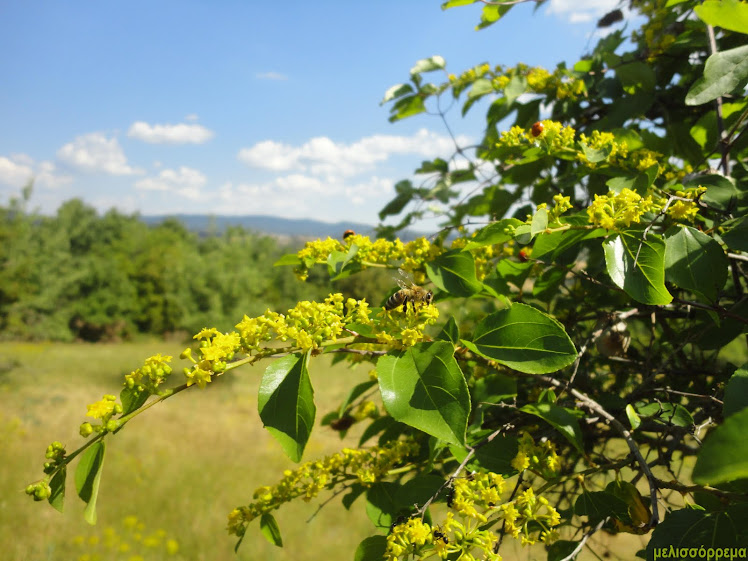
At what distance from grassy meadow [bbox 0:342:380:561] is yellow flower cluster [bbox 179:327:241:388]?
29cm

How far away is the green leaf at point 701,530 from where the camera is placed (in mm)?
776

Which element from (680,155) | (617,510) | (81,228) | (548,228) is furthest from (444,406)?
(81,228)

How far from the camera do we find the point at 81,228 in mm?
37219

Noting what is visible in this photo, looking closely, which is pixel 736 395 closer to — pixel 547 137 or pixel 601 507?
pixel 601 507

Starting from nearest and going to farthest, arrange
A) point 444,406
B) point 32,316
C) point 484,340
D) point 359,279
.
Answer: point 444,406 → point 484,340 → point 32,316 → point 359,279

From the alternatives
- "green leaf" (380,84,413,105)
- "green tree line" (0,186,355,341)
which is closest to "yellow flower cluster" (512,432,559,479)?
"green leaf" (380,84,413,105)

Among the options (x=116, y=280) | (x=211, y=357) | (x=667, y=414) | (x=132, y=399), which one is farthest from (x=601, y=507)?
(x=116, y=280)

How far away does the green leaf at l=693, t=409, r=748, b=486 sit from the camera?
1.77 feet

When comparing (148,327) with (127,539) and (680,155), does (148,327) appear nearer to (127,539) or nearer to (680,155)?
(127,539)

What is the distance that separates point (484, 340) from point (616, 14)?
89.4 inches

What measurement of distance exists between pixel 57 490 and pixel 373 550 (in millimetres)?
693

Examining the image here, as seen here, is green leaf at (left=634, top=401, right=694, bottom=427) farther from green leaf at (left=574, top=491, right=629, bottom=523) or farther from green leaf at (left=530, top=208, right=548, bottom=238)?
green leaf at (left=530, top=208, right=548, bottom=238)

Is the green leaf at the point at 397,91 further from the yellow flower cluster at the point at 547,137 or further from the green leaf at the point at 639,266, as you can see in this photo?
the green leaf at the point at 639,266

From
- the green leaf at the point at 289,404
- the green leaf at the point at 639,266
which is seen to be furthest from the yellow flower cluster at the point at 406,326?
the green leaf at the point at 639,266
